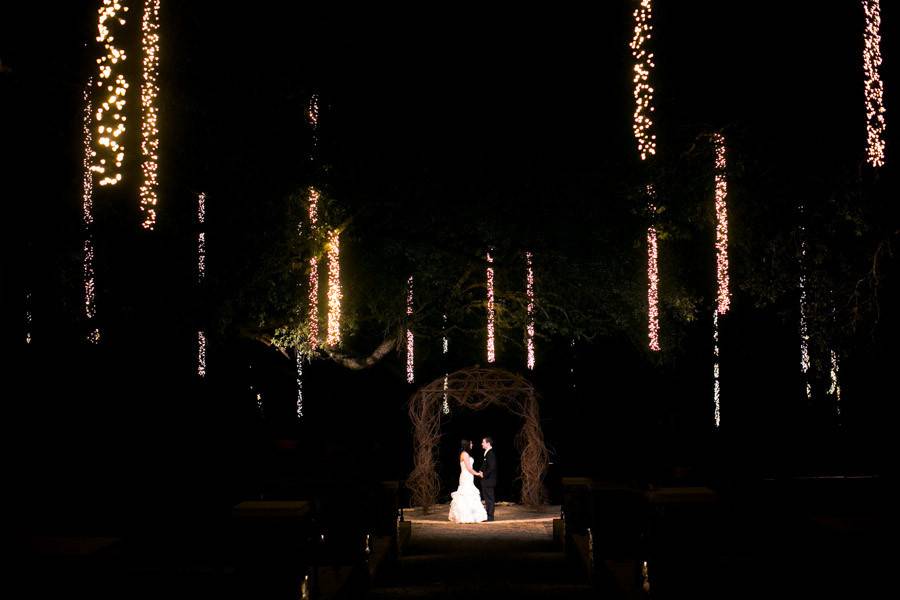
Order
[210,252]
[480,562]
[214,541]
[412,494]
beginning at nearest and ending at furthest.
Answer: [214,541] < [480,562] < [210,252] < [412,494]

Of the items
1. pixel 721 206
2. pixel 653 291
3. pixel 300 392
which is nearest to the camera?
pixel 721 206

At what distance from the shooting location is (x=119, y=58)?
12.6 metres

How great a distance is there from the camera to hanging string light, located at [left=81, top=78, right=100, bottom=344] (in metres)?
14.3

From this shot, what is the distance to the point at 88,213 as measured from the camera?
15.1 m

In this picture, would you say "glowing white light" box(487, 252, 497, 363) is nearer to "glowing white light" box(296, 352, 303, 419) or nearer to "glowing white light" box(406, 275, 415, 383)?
"glowing white light" box(406, 275, 415, 383)

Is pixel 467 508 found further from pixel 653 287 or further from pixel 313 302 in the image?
pixel 653 287

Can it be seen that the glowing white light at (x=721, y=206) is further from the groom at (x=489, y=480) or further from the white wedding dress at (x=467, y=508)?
the groom at (x=489, y=480)

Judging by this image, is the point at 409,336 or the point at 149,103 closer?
the point at 149,103

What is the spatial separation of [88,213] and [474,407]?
9810 millimetres

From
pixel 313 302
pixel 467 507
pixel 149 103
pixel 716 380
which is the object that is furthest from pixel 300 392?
pixel 149 103

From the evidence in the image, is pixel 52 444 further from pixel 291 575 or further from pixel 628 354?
pixel 628 354

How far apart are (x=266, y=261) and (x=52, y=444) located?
518cm

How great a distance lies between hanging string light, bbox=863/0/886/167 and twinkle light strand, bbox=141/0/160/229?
7140 millimetres

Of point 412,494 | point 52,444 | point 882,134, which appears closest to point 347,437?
point 412,494
